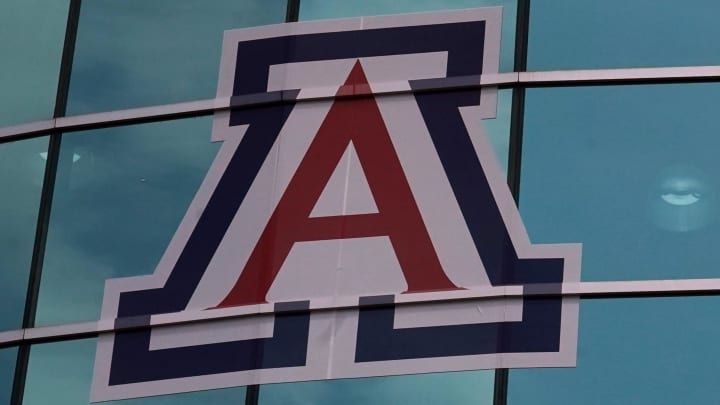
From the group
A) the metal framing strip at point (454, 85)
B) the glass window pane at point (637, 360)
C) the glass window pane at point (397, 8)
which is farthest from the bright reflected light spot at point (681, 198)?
the glass window pane at point (397, 8)

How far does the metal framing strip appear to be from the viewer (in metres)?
15.4

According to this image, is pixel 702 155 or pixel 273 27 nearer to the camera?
pixel 702 155

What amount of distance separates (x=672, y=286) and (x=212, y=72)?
13.7ft

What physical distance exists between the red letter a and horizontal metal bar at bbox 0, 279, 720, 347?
119 mm

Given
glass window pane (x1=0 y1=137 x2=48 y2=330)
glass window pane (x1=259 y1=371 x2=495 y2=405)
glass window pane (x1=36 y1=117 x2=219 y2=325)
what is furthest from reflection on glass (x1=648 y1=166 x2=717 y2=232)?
glass window pane (x1=0 y1=137 x2=48 y2=330)

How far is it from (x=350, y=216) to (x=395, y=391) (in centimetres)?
144

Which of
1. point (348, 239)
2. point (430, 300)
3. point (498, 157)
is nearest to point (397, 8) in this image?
point (498, 157)

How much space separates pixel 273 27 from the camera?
52.9 ft

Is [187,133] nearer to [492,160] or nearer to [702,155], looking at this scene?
[492,160]

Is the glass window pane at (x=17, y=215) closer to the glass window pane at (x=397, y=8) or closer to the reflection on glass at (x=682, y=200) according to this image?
the glass window pane at (x=397, y=8)

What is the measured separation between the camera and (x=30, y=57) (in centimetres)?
1683

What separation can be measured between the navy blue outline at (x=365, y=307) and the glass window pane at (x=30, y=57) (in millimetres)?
1703

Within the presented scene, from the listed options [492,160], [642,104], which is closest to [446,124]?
[492,160]

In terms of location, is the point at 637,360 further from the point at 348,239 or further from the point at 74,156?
the point at 74,156
